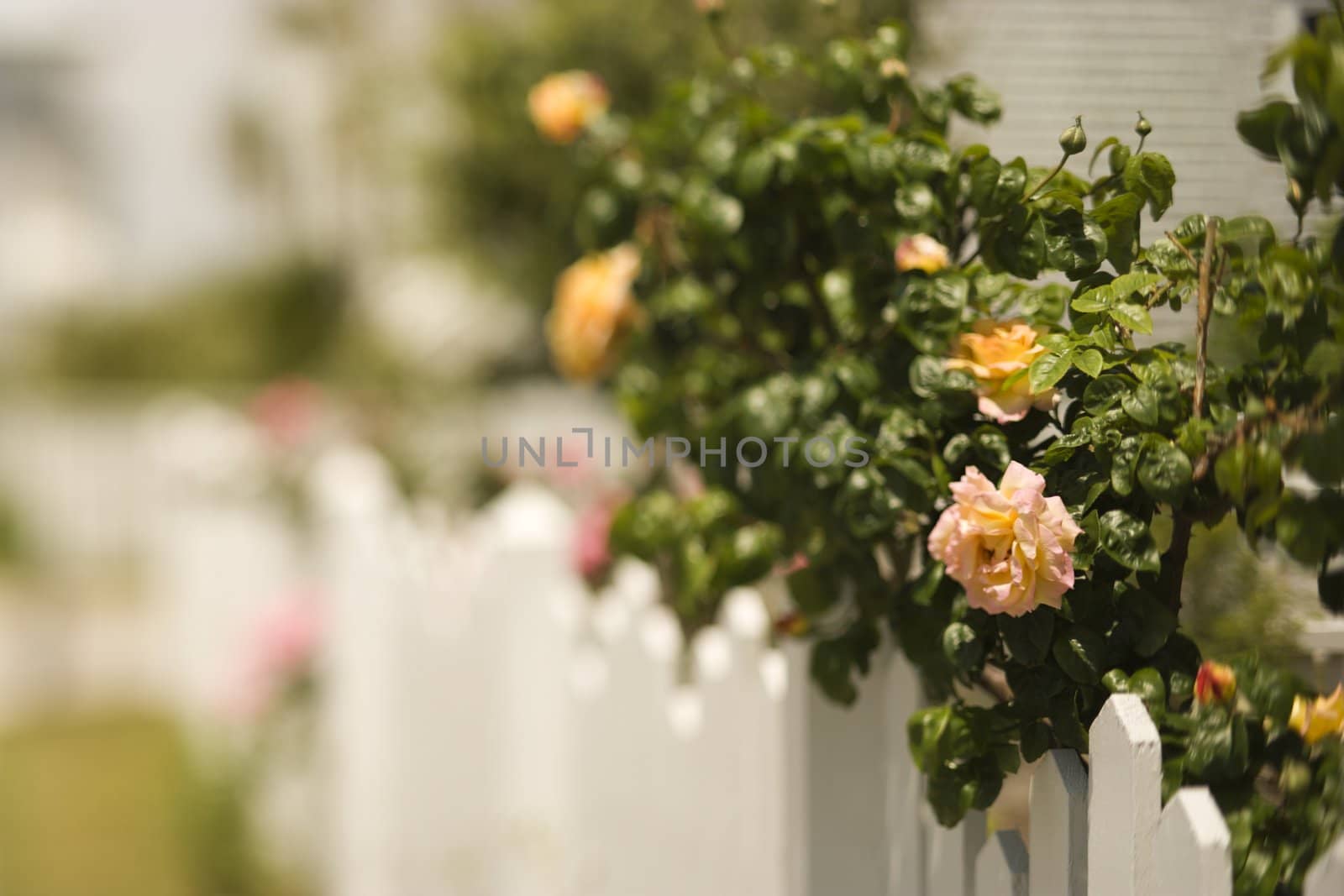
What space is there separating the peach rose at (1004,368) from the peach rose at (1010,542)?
7 centimetres

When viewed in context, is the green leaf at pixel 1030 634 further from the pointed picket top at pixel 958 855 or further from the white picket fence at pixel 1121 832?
the pointed picket top at pixel 958 855

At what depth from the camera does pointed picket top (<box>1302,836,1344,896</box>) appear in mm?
638

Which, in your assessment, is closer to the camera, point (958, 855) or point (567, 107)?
point (958, 855)

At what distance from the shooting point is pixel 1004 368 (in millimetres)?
833

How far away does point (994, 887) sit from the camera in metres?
0.92

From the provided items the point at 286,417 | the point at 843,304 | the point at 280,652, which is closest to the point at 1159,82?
the point at 843,304

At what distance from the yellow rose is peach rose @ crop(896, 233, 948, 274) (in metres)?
0.41

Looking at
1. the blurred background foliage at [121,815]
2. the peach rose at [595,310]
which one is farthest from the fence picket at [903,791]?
the blurred background foliage at [121,815]

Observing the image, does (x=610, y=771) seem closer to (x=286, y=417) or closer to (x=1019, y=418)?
(x=1019, y=418)

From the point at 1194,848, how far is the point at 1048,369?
1.00 ft

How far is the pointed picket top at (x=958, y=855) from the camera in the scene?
96cm

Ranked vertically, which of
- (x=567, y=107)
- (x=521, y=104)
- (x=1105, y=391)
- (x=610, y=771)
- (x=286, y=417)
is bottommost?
(x=610, y=771)

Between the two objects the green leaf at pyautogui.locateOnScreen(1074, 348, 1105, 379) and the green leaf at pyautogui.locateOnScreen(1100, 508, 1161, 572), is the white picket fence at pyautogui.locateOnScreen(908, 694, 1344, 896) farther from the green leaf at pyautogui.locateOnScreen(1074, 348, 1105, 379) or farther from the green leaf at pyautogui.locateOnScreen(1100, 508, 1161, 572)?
the green leaf at pyautogui.locateOnScreen(1074, 348, 1105, 379)

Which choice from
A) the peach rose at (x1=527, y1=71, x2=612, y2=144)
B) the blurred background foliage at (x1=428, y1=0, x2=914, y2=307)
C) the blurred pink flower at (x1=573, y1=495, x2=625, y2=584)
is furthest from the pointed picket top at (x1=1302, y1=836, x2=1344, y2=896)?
the blurred background foliage at (x1=428, y1=0, x2=914, y2=307)
